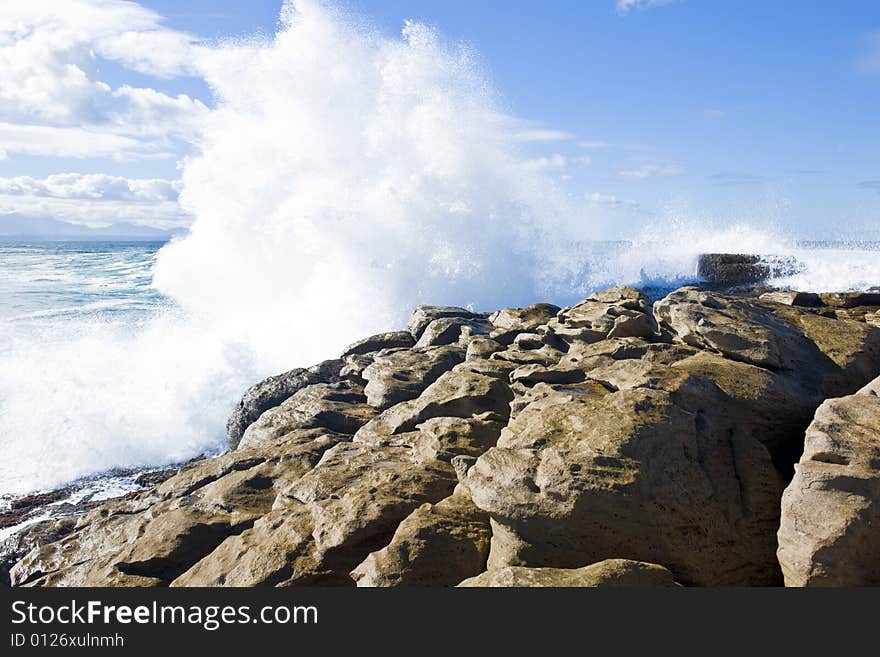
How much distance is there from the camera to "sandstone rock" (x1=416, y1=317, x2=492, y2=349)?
10797 mm

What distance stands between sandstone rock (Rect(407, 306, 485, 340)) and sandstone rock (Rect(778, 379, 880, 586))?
7.73 m

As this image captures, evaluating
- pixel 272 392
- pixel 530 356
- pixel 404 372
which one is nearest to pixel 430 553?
pixel 530 356

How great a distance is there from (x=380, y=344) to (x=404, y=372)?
2.74 m

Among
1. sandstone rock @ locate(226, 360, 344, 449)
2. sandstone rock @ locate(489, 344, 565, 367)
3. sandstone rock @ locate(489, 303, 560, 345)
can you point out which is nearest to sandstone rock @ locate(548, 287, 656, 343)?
sandstone rock @ locate(489, 344, 565, 367)

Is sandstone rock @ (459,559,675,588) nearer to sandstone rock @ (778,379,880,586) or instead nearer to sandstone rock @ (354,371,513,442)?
sandstone rock @ (778,379,880,586)

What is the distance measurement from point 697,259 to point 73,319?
20663 millimetres

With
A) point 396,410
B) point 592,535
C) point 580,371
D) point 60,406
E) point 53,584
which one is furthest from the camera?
point 60,406

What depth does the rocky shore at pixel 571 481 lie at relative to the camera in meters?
4.57

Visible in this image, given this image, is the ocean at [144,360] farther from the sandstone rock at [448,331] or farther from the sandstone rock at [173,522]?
the sandstone rock at [448,331]

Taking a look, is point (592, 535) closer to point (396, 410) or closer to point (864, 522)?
point (864, 522)

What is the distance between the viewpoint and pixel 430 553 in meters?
4.86

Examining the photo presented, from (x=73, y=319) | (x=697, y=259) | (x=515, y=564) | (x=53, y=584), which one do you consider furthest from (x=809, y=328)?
(x=73, y=319)

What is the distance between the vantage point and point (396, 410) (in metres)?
7.70

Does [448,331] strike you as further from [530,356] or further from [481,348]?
[530,356]
